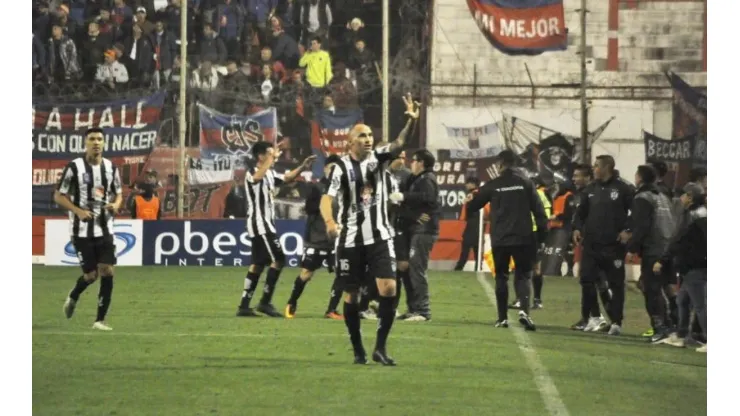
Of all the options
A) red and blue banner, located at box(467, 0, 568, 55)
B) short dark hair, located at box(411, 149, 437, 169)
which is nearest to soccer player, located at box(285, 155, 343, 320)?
short dark hair, located at box(411, 149, 437, 169)

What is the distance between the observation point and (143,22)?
28.8 metres

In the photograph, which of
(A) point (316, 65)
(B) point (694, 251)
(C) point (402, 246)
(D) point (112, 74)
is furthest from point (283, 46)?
(B) point (694, 251)

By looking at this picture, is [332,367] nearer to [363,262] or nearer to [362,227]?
[363,262]

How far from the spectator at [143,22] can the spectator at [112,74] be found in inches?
27.2

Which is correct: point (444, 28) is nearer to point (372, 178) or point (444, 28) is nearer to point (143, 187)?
point (143, 187)

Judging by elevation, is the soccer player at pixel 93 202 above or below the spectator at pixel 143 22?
below

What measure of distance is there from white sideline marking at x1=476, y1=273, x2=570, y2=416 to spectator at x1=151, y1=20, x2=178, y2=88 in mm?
15096

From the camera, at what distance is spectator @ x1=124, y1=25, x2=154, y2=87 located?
28.5 m

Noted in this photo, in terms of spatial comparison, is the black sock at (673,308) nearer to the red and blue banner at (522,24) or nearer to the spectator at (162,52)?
the red and blue banner at (522,24)

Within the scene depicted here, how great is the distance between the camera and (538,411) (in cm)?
920

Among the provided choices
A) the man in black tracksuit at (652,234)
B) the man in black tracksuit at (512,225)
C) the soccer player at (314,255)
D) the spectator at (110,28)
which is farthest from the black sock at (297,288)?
the spectator at (110,28)

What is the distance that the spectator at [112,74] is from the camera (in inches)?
1121

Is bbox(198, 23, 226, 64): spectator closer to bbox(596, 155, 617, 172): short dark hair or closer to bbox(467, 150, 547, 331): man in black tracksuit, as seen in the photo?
bbox(467, 150, 547, 331): man in black tracksuit

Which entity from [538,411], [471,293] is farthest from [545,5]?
[538,411]
